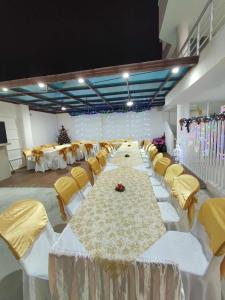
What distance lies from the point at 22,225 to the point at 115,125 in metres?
9.40

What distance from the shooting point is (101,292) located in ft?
3.27

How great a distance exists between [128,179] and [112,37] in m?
5.64

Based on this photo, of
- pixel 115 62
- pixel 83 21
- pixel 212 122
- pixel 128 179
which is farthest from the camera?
pixel 115 62

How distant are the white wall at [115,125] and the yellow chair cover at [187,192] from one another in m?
8.39

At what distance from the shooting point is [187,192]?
177 cm

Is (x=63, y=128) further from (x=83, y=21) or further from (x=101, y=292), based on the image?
(x=101, y=292)

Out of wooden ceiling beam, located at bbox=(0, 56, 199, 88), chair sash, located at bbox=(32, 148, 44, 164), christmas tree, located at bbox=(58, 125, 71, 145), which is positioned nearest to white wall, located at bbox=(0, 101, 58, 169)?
chair sash, located at bbox=(32, 148, 44, 164)

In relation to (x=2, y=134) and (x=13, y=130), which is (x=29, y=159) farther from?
(x=13, y=130)

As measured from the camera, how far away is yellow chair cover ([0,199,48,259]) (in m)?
1.13

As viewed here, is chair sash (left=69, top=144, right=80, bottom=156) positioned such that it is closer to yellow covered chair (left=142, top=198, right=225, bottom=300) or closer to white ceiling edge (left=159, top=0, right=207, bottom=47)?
white ceiling edge (left=159, top=0, right=207, bottom=47)

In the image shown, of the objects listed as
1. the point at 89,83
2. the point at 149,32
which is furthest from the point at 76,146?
the point at 149,32

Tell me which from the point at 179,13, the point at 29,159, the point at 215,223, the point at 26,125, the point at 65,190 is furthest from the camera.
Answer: the point at 26,125

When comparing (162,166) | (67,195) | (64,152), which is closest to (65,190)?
(67,195)

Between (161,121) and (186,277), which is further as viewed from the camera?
(161,121)
